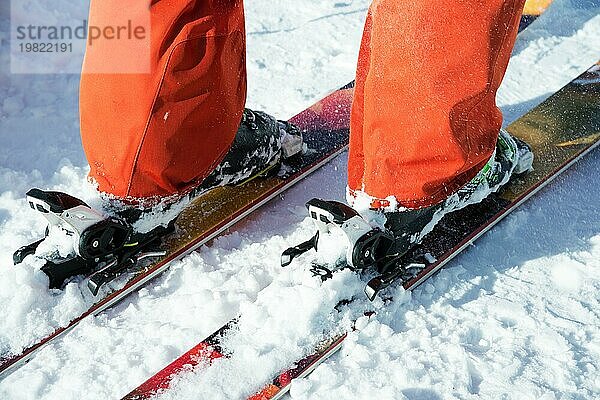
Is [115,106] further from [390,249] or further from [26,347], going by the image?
[390,249]

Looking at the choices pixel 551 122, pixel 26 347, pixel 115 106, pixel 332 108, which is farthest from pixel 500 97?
pixel 26 347

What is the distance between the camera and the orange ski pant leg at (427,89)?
1652 mm

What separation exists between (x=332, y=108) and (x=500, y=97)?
623 mm

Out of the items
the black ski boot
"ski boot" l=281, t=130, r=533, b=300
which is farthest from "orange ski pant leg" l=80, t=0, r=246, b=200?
"ski boot" l=281, t=130, r=533, b=300

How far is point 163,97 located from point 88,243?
1.36 ft

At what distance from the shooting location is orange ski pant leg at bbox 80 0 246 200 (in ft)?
5.76

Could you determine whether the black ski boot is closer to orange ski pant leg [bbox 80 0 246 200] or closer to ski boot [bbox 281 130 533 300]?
orange ski pant leg [bbox 80 0 246 200]

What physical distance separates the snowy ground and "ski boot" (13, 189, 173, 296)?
6 cm

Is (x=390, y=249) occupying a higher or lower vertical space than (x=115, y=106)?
lower

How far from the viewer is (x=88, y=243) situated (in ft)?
6.27

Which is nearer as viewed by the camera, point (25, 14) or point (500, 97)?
point (500, 97)

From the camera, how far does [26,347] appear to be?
1.83 meters

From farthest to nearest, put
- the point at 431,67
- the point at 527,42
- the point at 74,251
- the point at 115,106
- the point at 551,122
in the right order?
1. the point at 527,42
2. the point at 551,122
3. the point at 74,251
4. the point at 115,106
5. the point at 431,67

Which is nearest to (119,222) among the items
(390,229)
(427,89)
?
(390,229)
